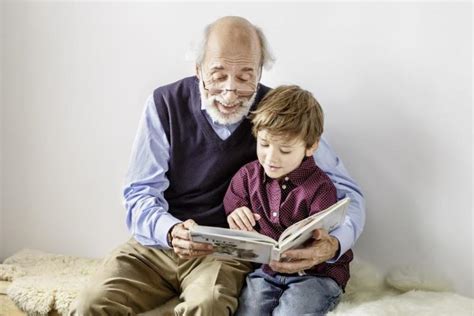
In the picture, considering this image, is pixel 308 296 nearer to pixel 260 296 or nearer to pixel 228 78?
pixel 260 296

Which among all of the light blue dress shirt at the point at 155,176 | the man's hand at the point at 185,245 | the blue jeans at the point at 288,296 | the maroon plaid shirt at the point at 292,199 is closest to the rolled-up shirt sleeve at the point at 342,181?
the light blue dress shirt at the point at 155,176

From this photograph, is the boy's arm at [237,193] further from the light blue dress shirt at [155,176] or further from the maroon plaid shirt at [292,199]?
the light blue dress shirt at [155,176]

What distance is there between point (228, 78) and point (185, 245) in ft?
1.70

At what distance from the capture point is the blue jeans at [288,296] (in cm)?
200

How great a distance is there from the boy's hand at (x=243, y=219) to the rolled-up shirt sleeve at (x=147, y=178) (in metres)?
0.20

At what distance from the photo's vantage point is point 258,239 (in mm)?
1823

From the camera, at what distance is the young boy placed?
6.60 feet

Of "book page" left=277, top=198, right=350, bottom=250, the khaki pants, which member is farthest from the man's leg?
"book page" left=277, top=198, right=350, bottom=250

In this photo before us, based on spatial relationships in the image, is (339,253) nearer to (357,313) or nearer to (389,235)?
(357,313)

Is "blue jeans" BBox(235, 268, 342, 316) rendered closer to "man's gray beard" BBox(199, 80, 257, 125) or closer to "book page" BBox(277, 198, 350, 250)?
"book page" BBox(277, 198, 350, 250)

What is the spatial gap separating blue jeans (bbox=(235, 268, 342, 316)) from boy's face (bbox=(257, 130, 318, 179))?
1.03 feet

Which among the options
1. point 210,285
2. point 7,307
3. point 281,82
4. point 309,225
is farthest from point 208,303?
point 281,82

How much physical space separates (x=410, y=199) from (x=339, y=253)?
0.46m

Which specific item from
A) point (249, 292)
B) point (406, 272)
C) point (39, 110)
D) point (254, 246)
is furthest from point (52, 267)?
point (406, 272)
